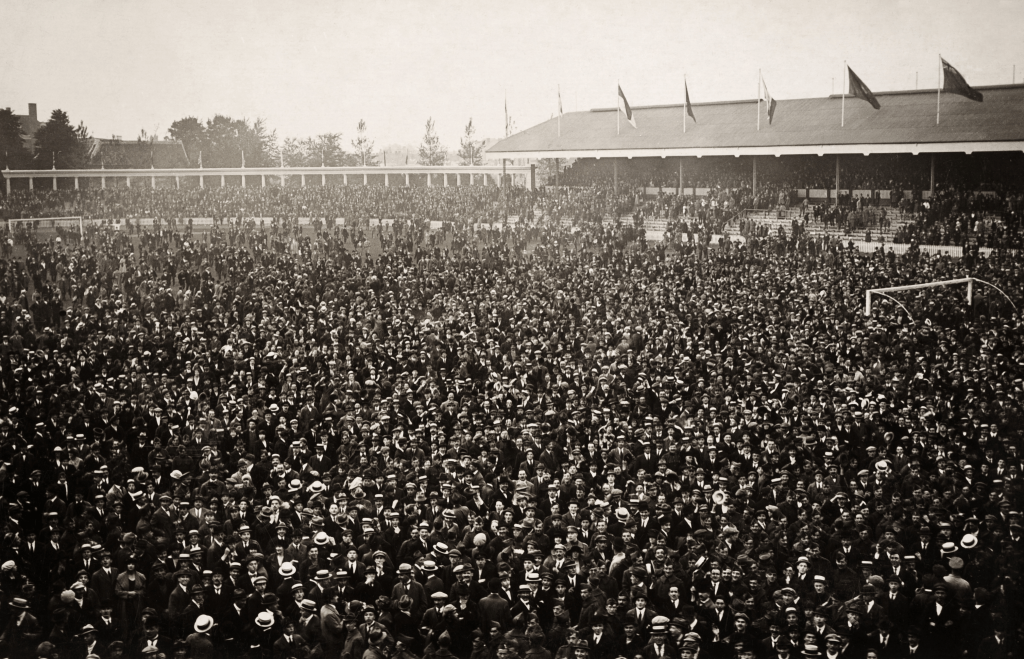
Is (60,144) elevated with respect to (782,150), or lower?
elevated

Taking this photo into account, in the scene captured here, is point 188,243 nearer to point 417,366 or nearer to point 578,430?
point 417,366

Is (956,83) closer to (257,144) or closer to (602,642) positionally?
(602,642)

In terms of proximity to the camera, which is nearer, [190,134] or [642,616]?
[642,616]

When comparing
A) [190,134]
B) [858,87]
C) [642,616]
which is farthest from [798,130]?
[190,134]

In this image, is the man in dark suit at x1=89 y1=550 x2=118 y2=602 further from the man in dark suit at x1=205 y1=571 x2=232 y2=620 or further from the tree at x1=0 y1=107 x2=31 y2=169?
the tree at x1=0 y1=107 x2=31 y2=169

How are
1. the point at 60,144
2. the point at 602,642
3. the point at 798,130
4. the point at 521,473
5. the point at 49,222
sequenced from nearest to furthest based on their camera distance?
the point at 602,642, the point at 521,473, the point at 60,144, the point at 798,130, the point at 49,222

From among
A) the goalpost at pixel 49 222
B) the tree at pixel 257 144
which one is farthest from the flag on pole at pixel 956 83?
the tree at pixel 257 144

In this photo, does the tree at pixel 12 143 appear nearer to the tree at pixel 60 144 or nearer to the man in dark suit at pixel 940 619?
the tree at pixel 60 144
